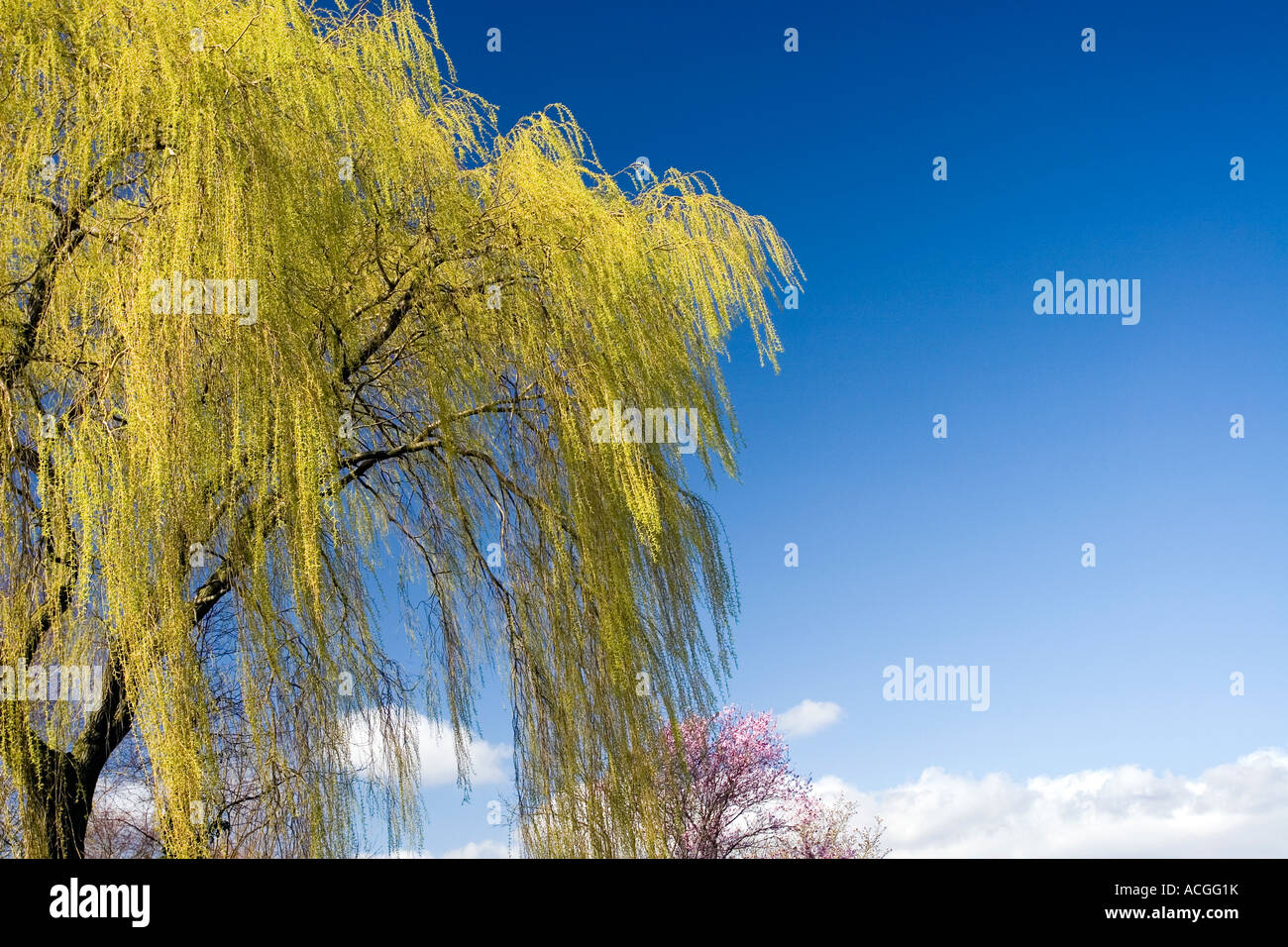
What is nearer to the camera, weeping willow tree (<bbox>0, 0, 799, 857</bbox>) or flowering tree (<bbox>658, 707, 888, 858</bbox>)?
weeping willow tree (<bbox>0, 0, 799, 857</bbox>)

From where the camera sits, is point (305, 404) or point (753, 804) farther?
point (753, 804)

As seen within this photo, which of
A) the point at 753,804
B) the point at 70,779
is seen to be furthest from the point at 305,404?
the point at 753,804

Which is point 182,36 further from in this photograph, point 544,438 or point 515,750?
point 515,750

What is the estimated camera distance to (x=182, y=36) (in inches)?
181

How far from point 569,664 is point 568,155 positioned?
3.01 m

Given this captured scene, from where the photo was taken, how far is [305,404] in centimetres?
439

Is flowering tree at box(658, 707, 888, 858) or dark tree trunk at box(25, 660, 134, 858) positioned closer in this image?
dark tree trunk at box(25, 660, 134, 858)

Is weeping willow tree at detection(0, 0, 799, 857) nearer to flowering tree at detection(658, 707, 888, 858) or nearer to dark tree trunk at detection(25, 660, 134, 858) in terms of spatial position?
dark tree trunk at detection(25, 660, 134, 858)

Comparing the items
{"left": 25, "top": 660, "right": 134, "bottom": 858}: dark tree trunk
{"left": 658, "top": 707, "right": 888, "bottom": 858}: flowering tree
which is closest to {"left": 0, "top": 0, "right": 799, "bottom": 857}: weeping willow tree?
{"left": 25, "top": 660, "right": 134, "bottom": 858}: dark tree trunk

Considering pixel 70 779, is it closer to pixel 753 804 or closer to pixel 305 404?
pixel 305 404

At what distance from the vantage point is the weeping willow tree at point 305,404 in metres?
4.14

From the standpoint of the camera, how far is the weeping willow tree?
414cm
